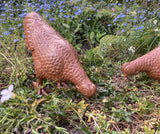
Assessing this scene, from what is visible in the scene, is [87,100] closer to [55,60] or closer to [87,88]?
[87,88]

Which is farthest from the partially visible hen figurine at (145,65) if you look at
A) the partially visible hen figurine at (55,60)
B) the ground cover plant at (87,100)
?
the partially visible hen figurine at (55,60)

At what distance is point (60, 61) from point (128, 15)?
1753 millimetres

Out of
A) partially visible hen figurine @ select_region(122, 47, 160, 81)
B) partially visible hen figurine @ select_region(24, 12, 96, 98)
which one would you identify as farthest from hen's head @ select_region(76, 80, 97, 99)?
partially visible hen figurine @ select_region(122, 47, 160, 81)

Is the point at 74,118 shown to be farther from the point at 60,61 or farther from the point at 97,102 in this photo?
the point at 60,61

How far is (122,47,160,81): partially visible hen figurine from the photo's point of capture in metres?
1.39

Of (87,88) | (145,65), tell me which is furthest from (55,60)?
(145,65)

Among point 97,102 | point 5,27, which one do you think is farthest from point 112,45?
point 5,27

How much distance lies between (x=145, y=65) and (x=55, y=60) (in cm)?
78

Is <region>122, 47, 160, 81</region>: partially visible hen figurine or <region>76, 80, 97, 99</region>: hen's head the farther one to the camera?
<region>122, 47, 160, 81</region>: partially visible hen figurine

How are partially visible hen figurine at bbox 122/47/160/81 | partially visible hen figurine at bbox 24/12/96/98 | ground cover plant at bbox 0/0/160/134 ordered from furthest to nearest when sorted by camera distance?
1. partially visible hen figurine at bbox 122/47/160/81
2. partially visible hen figurine at bbox 24/12/96/98
3. ground cover plant at bbox 0/0/160/134

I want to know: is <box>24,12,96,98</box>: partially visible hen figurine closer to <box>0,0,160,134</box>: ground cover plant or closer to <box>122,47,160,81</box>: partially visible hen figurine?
<box>0,0,160,134</box>: ground cover plant

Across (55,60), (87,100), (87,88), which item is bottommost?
(87,100)

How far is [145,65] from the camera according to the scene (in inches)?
56.2

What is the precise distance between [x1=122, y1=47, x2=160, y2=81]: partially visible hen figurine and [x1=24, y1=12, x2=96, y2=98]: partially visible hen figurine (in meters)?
0.36
